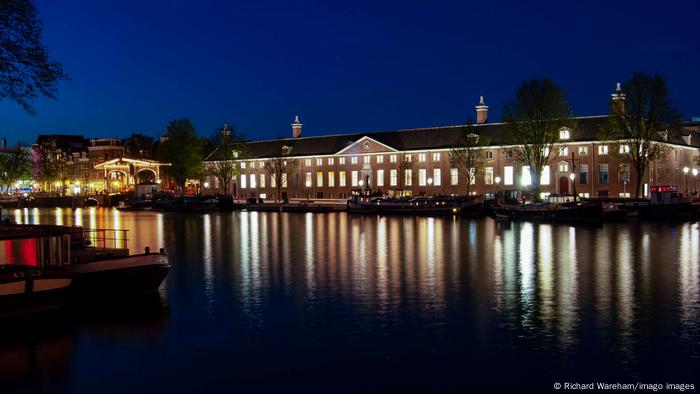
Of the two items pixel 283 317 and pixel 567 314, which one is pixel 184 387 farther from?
pixel 567 314

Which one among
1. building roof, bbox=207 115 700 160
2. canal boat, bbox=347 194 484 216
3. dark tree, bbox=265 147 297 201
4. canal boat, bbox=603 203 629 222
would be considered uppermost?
building roof, bbox=207 115 700 160

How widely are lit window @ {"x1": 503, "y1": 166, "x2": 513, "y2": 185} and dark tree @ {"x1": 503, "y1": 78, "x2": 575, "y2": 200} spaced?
692 inches

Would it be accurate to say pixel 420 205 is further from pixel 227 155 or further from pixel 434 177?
pixel 227 155

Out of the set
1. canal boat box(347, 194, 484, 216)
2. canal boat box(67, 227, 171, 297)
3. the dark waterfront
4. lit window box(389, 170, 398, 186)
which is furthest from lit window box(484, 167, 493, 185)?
canal boat box(67, 227, 171, 297)

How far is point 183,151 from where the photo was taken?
123m

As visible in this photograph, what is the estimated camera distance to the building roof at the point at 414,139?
95.8 m

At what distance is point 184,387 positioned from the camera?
51.4ft

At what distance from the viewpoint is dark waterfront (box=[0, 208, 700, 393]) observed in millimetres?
16266

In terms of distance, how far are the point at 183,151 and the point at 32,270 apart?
104564 millimetres

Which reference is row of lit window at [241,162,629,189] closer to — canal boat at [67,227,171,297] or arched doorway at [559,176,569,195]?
arched doorway at [559,176,569,195]

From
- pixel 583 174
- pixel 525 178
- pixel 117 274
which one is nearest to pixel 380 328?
pixel 117 274

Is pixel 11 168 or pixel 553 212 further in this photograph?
pixel 11 168

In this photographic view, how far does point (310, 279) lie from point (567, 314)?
12055 mm

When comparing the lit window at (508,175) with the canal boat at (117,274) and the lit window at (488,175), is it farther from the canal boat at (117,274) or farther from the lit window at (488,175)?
the canal boat at (117,274)
